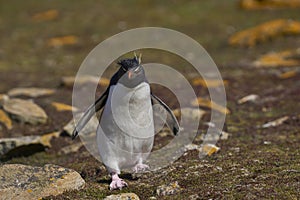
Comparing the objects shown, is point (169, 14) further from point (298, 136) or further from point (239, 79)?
point (298, 136)

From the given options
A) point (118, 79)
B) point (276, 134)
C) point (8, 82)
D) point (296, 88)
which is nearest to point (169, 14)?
point (8, 82)

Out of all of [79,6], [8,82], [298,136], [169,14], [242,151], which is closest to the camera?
[242,151]

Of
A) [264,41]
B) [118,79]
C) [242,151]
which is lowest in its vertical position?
[264,41]

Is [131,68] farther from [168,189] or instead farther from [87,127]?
[87,127]

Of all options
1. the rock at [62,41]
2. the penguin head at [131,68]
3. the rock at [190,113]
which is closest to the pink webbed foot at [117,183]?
the penguin head at [131,68]

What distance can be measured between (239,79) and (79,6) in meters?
16.8

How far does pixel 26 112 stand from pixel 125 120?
5.12 metres

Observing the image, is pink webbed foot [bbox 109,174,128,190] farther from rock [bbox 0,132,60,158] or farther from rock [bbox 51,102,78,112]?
rock [bbox 51,102,78,112]

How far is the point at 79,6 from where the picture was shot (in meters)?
30.6

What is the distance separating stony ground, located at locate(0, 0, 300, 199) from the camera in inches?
264

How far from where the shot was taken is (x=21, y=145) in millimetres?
9406

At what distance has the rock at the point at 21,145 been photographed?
934cm

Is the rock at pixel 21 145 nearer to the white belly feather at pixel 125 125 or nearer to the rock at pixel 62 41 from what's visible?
the white belly feather at pixel 125 125

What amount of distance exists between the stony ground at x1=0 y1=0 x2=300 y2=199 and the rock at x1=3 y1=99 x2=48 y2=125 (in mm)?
121
